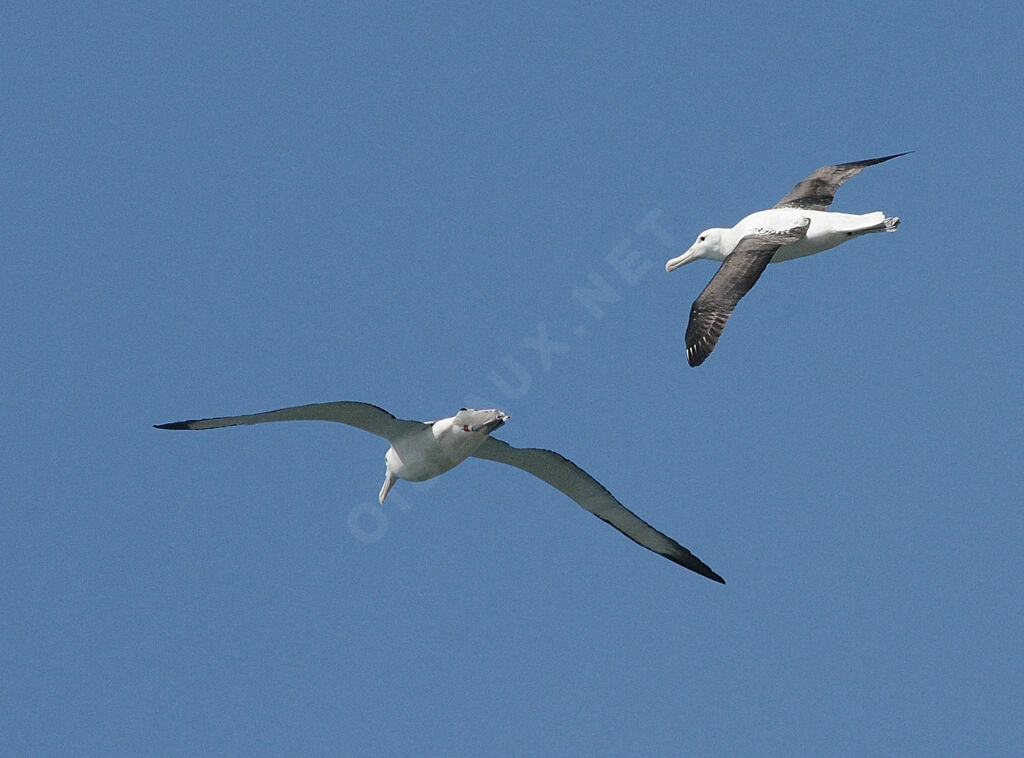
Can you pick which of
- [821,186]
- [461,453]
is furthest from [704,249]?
[461,453]

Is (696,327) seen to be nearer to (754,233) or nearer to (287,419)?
(754,233)

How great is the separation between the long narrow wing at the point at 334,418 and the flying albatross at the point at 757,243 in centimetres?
432

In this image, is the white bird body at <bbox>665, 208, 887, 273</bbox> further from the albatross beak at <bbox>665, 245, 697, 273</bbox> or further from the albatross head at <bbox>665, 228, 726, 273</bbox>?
the albatross beak at <bbox>665, 245, 697, 273</bbox>

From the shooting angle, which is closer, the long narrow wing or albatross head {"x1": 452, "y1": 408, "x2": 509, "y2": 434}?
albatross head {"x1": 452, "y1": 408, "x2": 509, "y2": 434}

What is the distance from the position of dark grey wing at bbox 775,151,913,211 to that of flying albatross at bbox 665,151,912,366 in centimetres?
2

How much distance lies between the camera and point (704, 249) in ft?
86.8

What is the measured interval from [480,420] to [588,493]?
12.8 ft

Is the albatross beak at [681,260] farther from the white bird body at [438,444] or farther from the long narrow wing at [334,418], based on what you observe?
the long narrow wing at [334,418]

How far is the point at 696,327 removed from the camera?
2252 centimetres

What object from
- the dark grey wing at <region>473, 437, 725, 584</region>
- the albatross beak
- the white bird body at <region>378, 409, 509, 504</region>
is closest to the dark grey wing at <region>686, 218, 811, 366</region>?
the albatross beak

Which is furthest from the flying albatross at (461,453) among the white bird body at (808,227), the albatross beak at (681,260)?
the albatross beak at (681,260)

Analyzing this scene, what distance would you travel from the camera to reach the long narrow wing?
66.3ft

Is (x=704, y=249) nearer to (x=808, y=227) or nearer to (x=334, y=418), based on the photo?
(x=808, y=227)

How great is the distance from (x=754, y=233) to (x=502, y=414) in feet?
22.6
